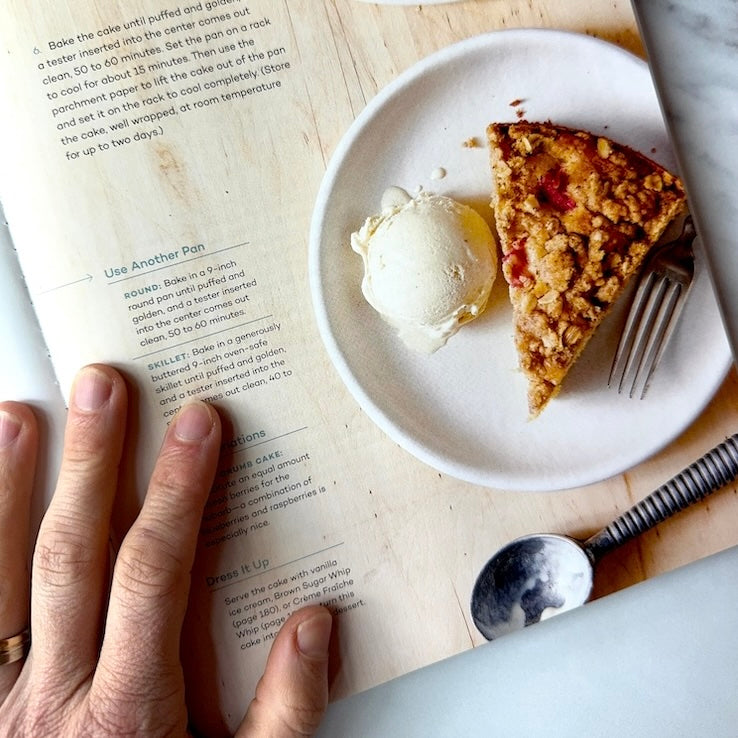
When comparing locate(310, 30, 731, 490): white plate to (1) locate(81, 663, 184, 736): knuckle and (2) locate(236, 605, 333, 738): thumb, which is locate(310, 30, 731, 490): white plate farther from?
(1) locate(81, 663, 184, 736): knuckle

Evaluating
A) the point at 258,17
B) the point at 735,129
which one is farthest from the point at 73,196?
the point at 735,129

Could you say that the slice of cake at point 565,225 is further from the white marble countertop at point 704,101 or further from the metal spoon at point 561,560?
the metal spoon at point 561,560

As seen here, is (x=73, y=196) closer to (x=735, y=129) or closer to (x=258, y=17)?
(x=258, y=17)

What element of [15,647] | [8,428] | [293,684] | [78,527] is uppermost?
[8,428]

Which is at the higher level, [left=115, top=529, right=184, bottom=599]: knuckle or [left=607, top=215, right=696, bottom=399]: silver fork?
[left=607, top=215, right=696, bottom=399]: silver fork

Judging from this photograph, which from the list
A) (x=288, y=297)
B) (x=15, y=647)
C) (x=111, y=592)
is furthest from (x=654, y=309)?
(x=15, y=647)

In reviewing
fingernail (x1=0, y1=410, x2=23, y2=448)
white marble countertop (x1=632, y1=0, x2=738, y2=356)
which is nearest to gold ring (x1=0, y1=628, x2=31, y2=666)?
fingernail (x1=0, y1=410, x2=23, y2=448)

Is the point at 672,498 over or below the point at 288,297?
below

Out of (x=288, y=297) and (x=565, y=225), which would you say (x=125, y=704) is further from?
(x=565, y=225)

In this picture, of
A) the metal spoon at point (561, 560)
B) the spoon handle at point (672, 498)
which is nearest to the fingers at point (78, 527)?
the metal spoon at point (561, 560)
